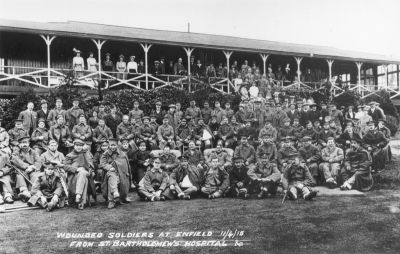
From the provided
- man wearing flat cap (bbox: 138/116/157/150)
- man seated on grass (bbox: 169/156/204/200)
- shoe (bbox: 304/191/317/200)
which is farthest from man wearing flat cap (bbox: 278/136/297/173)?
man wearing flat cap (bbox: 138/116/157/150)

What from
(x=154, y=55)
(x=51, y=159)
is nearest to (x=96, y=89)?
(x=154, y=55)

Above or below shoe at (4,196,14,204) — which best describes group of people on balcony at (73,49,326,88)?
above

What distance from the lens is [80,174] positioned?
7.80 meters

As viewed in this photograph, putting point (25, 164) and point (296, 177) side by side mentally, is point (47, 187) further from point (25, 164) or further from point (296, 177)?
point (296, 177)

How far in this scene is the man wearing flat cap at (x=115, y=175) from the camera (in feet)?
25.9

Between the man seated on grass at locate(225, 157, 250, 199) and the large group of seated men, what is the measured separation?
0.02 m

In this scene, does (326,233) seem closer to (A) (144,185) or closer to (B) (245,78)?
(A) (144,185)

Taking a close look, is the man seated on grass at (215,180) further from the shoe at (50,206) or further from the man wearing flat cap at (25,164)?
the man wearing flat cap at (25,164)

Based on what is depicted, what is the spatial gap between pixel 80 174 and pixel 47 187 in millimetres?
677

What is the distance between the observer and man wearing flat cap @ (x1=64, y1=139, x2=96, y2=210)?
7.70m

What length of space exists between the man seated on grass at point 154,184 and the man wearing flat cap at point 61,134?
2445 millimetres

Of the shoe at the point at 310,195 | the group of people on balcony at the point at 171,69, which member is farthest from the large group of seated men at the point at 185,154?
the group of people on balcony at the point at 171,69

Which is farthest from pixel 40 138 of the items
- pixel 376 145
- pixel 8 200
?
pixel 376 145

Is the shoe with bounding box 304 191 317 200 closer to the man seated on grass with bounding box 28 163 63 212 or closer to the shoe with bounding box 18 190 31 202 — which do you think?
the man seated on grass with bounding box 28 163 63 212
